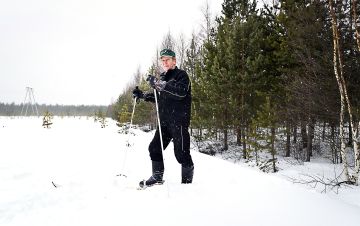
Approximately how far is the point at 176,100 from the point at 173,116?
24 cm

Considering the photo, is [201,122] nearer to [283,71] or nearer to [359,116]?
[283,71]

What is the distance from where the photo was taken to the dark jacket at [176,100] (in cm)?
421

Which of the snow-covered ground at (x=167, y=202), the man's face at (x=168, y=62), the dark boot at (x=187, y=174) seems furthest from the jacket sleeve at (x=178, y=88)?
the snow-covered ground at (x=167, y=202)

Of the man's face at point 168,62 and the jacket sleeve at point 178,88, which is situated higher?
the man's face at point 168,62

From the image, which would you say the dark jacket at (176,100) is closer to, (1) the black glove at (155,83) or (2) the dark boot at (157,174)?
(1) the black glove at (155,83)

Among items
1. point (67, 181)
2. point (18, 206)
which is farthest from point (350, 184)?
point (18, 206)

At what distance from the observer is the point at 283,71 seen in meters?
15.3

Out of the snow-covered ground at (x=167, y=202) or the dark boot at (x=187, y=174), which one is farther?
the dark boot at (x=187, y=174)

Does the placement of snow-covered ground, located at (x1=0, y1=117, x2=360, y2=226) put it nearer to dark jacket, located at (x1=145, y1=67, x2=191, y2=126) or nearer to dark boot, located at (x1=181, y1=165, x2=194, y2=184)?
dark boot, located at (x1=181, y1=165, x2=194, y2=184)

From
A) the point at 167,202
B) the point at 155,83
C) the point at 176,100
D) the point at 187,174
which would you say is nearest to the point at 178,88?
the point at 176,100

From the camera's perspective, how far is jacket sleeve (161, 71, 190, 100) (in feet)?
13.7

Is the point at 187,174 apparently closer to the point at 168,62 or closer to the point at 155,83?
the point at 155,83

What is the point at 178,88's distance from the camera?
13.8ft

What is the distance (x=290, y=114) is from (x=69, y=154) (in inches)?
384
